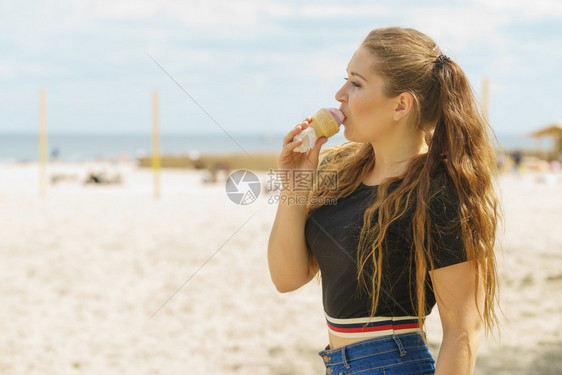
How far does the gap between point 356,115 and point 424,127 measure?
0.73 feet

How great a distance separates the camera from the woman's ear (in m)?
1.60

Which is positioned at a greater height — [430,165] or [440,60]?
[440,60]

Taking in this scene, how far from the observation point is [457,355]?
55.7 inches

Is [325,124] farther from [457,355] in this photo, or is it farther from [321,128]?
[457,355]

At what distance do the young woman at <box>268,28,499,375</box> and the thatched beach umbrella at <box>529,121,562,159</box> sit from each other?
85.5 ft

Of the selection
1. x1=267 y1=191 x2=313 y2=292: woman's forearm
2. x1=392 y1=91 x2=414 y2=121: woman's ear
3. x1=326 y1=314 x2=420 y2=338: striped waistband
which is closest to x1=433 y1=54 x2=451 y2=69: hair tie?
Answer: x1=392 y1=91 x2=414 y2=121: woman's ear

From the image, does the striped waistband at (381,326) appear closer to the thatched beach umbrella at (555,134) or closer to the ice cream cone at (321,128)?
the ice cream cone at (321,128)

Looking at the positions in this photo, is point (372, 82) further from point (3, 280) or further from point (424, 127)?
point (3, 280)

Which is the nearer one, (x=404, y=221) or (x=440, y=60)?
(x=404, y=221)

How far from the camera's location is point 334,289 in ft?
5.25

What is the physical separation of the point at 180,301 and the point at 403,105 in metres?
4.08

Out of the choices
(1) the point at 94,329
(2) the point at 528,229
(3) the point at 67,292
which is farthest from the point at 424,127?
(2) the point at 528,229

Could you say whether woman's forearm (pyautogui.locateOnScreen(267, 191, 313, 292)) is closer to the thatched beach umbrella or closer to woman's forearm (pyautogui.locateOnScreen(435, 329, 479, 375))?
woman's forearm (pyautogui.locateOnScreen(435, 329, 479, 375))

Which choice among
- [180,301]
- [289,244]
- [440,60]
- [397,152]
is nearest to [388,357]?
[289,244]
